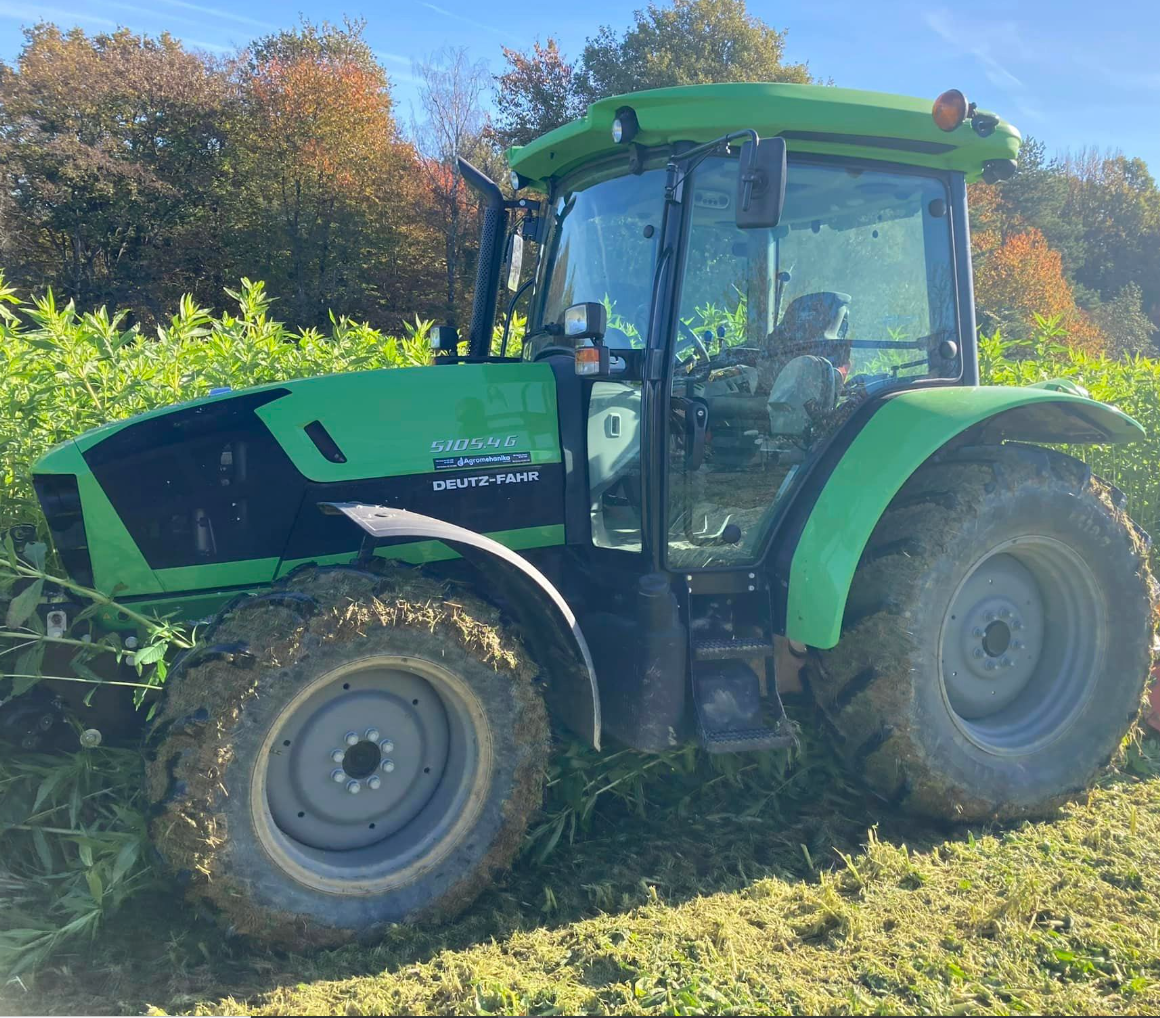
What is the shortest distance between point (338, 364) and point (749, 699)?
3495 millimetres

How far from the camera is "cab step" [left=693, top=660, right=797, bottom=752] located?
3.16 m

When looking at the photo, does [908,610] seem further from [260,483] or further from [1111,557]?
[260,483]

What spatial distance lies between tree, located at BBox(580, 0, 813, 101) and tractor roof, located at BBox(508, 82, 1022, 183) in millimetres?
23130

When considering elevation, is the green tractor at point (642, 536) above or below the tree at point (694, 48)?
below

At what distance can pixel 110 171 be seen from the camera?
1928 cm

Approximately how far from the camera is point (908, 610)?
3.27m

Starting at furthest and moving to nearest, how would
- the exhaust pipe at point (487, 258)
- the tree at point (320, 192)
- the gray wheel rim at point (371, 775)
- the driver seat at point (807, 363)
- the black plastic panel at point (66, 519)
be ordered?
the tree at point (320, 192) < the exhaust pipe at point (487, 258) < the driver seat at point (807, 363) < the black plastic panel at point (66, 519) < the gray wheel rim at point (371, 775)

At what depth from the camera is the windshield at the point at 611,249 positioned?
326cm

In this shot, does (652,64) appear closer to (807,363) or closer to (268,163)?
(268,163)

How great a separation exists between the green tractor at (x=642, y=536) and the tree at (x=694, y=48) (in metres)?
23.4

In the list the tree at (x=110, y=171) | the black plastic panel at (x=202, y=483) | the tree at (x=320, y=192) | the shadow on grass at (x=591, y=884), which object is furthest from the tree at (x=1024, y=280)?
the black plastic panel at (x=202, y=483)

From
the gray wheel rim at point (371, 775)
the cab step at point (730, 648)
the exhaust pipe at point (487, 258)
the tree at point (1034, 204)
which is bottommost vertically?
the gray wheel rim at point (371, 775)

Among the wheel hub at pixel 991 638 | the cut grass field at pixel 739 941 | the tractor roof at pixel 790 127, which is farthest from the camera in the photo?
the wheel hub at pixel 991 638

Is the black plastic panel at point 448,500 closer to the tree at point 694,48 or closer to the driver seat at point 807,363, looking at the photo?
the driver seat at point 807,363
